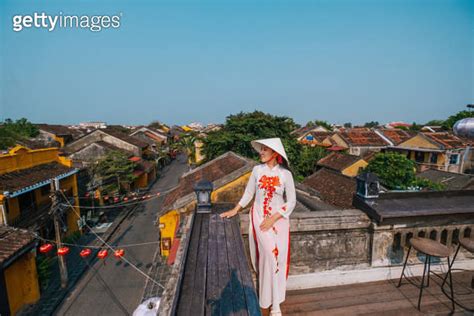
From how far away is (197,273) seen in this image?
8.64 feet

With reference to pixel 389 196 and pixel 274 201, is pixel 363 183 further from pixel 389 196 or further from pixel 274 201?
pixel 274 201

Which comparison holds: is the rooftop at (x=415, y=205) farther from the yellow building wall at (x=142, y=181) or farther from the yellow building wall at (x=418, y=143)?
the yellow building wall at (x=418, y=143)

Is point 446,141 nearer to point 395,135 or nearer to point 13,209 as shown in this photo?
point 395,135

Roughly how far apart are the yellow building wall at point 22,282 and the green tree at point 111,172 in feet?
36.0

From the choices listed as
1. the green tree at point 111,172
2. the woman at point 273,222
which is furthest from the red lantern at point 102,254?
the green tree at point 111,172

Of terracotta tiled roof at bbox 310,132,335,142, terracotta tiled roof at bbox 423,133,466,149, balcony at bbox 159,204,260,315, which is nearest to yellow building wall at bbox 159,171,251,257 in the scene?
balcony at bbox 159,204,260,315

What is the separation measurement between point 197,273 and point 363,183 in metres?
2.95

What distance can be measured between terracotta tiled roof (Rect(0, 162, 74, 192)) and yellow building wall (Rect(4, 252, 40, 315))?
3360 mm

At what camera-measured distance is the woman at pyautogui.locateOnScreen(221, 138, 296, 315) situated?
2.64m

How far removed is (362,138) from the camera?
3603 centimetres

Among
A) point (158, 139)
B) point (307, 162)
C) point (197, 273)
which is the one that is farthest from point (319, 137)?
point (197, 273)

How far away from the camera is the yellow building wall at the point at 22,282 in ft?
34.5

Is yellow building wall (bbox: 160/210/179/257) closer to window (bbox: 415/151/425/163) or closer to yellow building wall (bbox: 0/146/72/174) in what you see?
yellow building wall (bbox: 0/146/72/174)

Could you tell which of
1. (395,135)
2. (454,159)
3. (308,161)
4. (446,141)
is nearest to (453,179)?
(454,159)
